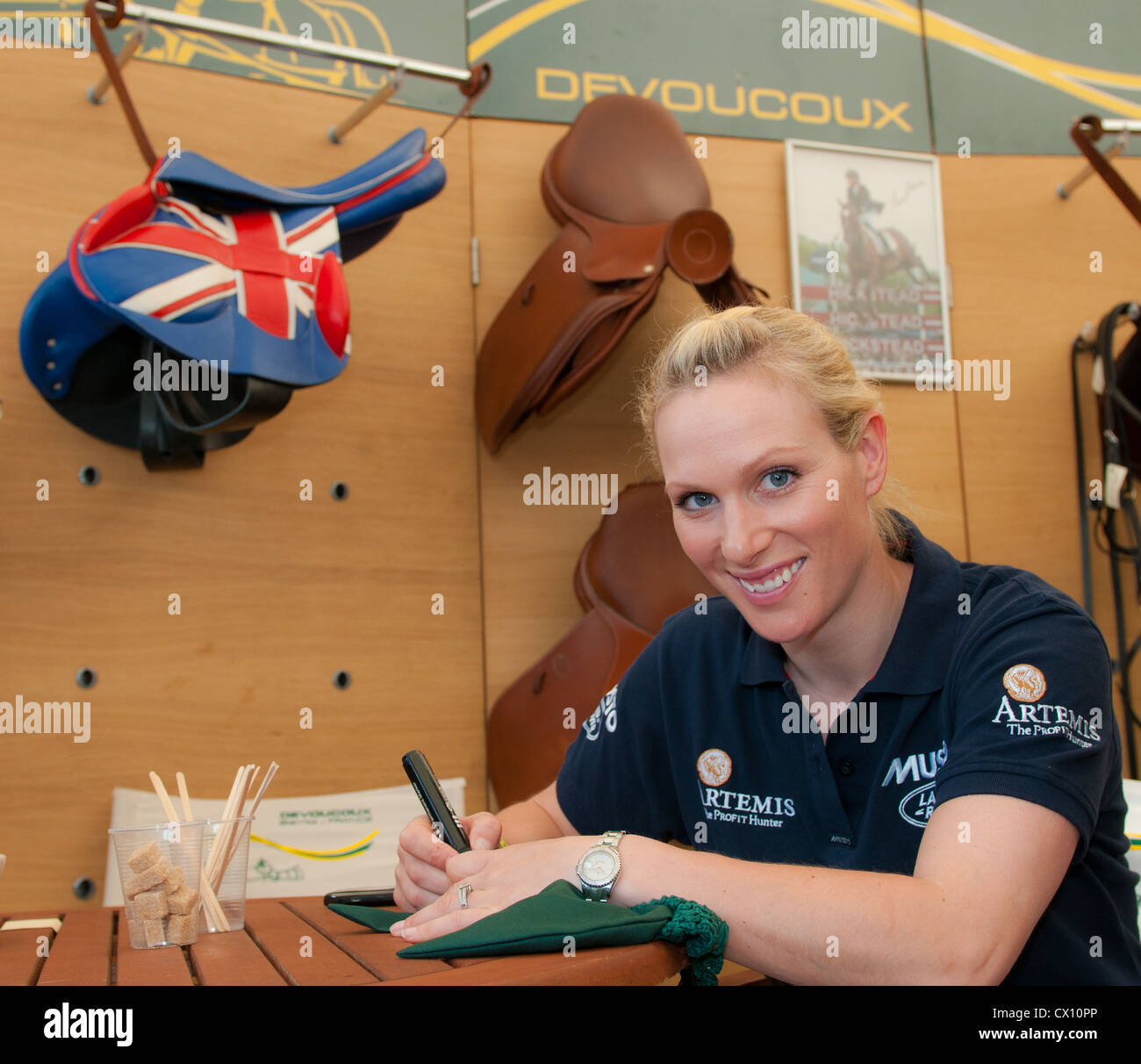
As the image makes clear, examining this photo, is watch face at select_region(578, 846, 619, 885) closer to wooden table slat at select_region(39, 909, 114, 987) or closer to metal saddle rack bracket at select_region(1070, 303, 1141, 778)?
wooden table slat at select_region(39, 909, 114, 987)

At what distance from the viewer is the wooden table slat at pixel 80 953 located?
761mm

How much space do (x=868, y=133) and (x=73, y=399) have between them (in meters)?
1.60

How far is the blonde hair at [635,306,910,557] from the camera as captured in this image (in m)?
1.07

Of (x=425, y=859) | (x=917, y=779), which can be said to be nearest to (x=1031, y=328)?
(x=917, y=779)

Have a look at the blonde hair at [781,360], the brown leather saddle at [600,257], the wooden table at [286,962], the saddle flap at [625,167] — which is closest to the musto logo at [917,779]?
the blonde hair at [781,360]

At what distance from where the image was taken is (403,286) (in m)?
2.00

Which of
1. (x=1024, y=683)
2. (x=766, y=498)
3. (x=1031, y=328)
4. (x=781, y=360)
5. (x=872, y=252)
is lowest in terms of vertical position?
(x=1024, y=683)

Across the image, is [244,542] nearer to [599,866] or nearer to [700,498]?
[700,498]

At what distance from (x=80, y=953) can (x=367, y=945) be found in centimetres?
22

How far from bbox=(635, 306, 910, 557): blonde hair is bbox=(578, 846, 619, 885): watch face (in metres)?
0.45

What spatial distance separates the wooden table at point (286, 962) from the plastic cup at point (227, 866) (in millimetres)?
16

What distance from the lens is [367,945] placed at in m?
0.84

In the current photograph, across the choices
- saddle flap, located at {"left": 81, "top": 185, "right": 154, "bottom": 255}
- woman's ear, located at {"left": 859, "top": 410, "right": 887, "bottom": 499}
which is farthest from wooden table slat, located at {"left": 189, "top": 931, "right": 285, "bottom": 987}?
saddle flap, located at {"left": 81, "top": 185, "right": 154, "bottom": 255}
